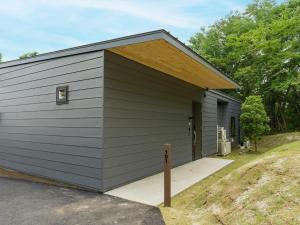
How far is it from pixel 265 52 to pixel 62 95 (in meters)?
12.9

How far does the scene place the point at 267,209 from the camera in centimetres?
319

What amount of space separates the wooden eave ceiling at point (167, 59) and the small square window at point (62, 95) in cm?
124

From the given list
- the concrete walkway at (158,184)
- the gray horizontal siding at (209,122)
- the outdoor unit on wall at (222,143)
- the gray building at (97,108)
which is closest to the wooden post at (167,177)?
the concrete walkway at (158,184)

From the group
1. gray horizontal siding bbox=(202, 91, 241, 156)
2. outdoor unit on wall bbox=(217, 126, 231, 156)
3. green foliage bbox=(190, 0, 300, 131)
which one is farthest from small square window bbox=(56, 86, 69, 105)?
green foliage bbox=(190, 0, 300, 131)

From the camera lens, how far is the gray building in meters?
4.84

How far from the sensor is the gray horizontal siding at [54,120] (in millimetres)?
4895

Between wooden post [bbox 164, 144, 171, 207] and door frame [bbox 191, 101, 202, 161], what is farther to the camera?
door frame [bbox 191, 101, 202, 161]

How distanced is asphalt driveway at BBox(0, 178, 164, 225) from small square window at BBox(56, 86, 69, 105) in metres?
1.65

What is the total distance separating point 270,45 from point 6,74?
12.5 meters

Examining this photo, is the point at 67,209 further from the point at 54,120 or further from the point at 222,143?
the point at 222,143

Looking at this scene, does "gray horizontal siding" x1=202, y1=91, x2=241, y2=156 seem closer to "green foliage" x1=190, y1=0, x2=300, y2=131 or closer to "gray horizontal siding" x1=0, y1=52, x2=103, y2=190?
"green foliage" x1=190, y1=0, x2=300, y2=131

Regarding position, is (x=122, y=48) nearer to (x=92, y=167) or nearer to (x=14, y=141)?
(x=92, y=167)

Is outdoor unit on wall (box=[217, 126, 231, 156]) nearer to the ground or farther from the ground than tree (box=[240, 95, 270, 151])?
nearer to the ground

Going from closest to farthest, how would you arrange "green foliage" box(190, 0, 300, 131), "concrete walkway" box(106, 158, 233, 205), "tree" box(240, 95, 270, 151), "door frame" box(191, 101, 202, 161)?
1. "concrete walkway" box(106, 158, 233, 205)
2. "door frame" box(191, 101, 202, 161)
3. "tree" box(240, 95, 270, 151)
4. "green foliage" box(190, 0, 300, 131)
